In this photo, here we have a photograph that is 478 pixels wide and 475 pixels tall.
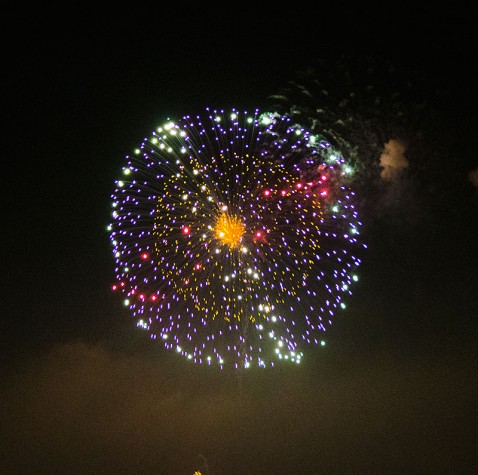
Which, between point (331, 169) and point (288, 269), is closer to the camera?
point (331, 169)

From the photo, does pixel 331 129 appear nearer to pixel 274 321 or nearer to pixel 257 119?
pixel 257 119

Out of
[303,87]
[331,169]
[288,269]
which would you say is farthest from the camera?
[288,269]

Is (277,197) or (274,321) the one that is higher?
(277,197)

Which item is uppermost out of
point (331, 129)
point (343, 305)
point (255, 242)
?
point (331, 129)

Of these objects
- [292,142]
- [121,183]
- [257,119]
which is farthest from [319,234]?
→ [121,183]

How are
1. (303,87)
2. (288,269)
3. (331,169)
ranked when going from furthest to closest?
(288,269), (331,169), (303,87)

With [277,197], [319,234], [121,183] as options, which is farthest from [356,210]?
[121,183]

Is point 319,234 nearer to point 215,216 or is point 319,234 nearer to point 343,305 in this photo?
point 343,305
